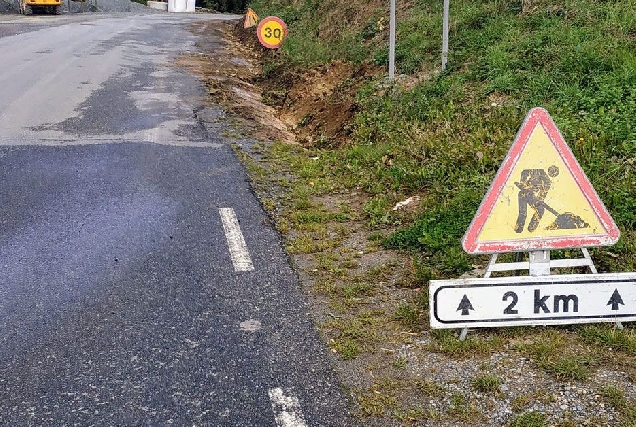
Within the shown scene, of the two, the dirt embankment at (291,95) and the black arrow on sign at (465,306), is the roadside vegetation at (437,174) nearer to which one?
the dirt embankment at (291,95)

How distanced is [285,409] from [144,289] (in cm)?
172

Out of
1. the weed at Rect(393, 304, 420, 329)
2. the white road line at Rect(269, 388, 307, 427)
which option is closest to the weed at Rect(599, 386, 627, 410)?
the weed at Rect(393, 304, 420, 329)

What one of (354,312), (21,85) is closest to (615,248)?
(354,312)

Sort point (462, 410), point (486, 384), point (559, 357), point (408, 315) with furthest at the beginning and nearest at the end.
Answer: point (408, 315) < point (559, 357) < point (486, 384) < point (462, 410)

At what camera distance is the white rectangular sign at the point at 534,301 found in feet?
12.3

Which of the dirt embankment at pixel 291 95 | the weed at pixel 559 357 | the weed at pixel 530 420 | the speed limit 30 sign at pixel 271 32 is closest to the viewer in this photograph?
the weed at pixel 530 420

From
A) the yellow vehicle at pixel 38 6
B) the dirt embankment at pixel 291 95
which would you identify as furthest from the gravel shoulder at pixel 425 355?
the yellow vehicle at pixel 38 6

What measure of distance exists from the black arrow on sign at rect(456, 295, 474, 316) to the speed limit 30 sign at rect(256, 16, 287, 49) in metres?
12.4

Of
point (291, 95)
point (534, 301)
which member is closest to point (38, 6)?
point (291, 95)

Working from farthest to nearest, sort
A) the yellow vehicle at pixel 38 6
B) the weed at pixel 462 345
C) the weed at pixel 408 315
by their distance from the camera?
the yellow vehicle at pixel 38 6
the weed at pixel 408 315
the weed at pixel 462 345

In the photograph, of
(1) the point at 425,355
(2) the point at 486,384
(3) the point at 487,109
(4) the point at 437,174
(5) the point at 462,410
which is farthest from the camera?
(3) the point at 487,109

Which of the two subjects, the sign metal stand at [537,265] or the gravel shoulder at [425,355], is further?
the sign metal stand at [537,265]

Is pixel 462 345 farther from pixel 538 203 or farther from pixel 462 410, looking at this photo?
pixel 538 203

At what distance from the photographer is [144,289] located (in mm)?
4551
